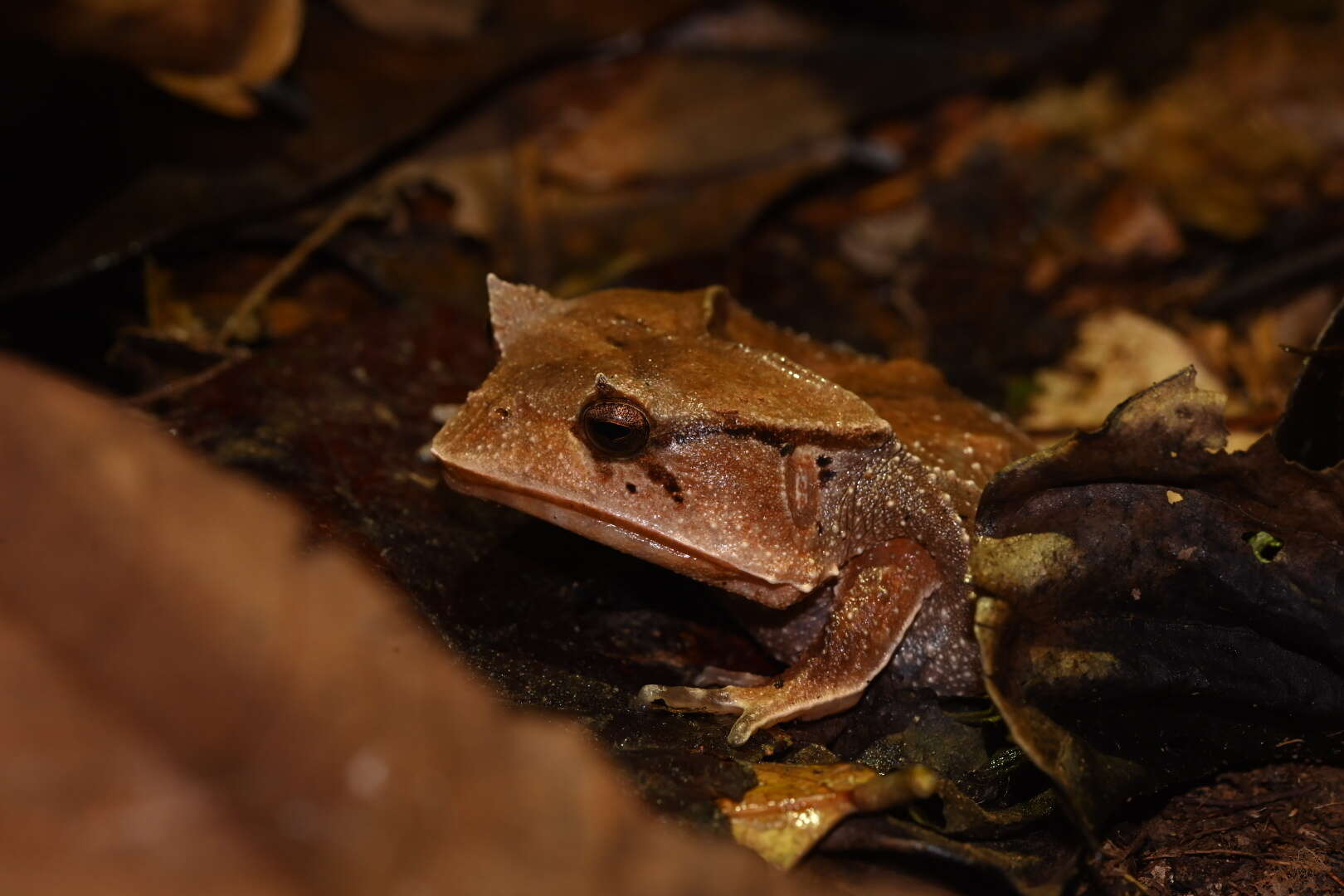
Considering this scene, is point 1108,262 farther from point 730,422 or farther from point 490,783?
point 490,783

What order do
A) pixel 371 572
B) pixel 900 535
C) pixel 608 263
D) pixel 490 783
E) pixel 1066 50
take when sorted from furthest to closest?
pixel 1066 50 → pixel 608 263 → pixel 900 535 → pixel 371 572 → pixel 490 783

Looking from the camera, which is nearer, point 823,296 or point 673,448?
point 673,448

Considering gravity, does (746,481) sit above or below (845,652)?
above

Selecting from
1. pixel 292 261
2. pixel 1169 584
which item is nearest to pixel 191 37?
pixel 292 261

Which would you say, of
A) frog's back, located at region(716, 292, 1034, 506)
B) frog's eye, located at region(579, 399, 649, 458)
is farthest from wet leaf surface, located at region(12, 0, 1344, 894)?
frog's eye, located at region(579, 399, 649, 458)

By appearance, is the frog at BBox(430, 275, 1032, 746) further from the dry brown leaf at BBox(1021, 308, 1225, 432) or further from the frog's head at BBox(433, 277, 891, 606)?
the dry brown leaf at BBox(1021, 308, 1225, 432)

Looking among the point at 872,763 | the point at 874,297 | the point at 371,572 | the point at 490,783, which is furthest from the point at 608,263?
the point at 490,783

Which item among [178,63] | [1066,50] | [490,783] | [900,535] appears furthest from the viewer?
[1066,50]

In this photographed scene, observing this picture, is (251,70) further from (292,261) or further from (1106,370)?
(1106,370)
